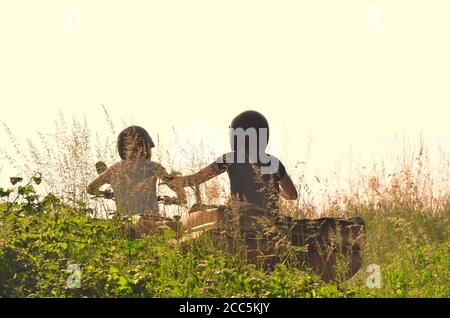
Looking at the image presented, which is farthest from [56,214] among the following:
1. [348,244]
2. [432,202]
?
[432,202]

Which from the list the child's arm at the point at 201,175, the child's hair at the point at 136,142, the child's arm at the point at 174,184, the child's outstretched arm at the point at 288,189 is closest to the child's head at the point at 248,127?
the child's arm at the point at 201,175

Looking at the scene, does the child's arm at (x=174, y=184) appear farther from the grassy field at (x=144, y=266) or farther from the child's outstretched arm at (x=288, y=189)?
the child's outstretched arm at (x=288, y=189)

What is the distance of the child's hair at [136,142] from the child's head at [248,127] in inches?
39.8

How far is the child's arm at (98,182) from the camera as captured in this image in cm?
784

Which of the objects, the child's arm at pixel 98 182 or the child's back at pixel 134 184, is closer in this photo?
the child's back at pixel 134 184

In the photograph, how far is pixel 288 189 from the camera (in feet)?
24.8

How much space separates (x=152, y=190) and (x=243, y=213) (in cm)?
154

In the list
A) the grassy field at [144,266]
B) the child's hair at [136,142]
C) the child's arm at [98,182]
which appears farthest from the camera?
the child's hair at [136,142]

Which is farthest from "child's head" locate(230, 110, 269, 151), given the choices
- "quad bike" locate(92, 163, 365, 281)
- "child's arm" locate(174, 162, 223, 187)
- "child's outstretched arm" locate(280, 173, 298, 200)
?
"quad bike" locate(92, 163, 365, 281)

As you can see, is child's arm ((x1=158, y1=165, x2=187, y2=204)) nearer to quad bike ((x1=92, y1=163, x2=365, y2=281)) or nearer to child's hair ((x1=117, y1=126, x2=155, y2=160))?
child's hair ((x1=117, y1=126, x2=155, y2=160))

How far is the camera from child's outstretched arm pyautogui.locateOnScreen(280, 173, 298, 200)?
7.52 meters

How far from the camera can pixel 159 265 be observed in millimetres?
6133

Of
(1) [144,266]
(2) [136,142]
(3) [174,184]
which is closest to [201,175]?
(3) [174,184]
